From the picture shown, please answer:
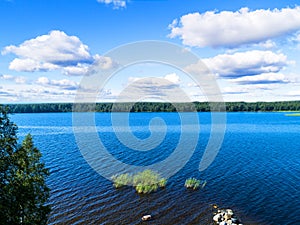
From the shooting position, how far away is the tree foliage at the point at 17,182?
13.6m

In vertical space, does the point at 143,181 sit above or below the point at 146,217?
above

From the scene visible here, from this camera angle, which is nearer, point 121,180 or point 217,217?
point 217,217

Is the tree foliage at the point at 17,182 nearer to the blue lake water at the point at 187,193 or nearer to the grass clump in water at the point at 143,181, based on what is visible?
the blue lake water at the point at 187,193

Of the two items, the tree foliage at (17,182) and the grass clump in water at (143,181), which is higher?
the tree foliage at (17,182)

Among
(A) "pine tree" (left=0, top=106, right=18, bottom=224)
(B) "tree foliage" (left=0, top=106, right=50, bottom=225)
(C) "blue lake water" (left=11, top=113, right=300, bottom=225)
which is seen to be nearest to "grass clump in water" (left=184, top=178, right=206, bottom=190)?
(C) "blue lake water" (left=11, top=113, right=300, bottom=225)

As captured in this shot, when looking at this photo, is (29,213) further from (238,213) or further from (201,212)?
(238,213)

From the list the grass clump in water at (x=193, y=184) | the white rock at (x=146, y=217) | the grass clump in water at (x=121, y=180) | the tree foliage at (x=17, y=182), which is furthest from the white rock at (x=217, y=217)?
the tree foliage at (x=17, y=182)

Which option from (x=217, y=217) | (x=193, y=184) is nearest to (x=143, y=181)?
(x=193, y=184)

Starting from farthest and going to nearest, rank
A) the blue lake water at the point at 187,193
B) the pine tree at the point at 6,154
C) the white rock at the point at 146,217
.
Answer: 1. the blue lake water at the point at 187,193
2. the white rock at the point at 146,217
3. the pine tree at the point at 6,154

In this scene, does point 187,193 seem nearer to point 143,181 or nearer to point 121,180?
point 143,181

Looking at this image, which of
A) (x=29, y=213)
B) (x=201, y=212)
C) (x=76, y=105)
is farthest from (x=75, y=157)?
(x=29, y=213)

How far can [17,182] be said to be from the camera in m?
14.2

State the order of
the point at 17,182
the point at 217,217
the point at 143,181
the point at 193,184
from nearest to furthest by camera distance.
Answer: the point at 17,182 < the point at 217,217 < the point at 193,184 < the point at 143,181

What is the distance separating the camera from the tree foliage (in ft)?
44.7
